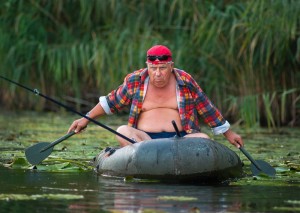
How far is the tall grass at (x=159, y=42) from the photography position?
13539 millimetres

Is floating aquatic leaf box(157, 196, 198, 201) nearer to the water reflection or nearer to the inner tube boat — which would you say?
the water reflection

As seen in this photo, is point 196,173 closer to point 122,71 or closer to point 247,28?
point 247,28

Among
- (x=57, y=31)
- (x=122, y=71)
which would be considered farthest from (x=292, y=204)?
(x=57, y=31)

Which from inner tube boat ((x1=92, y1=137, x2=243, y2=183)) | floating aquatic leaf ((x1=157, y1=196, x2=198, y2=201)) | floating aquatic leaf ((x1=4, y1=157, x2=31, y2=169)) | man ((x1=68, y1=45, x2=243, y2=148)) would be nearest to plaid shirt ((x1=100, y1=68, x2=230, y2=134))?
man ((x1=68, y1=45, x2=243, y2=148))

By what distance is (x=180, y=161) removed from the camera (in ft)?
26.5

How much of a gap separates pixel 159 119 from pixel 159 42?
583 cm

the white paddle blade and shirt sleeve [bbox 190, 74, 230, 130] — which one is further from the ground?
shirt sleeve [bbox 190, 74, 230, 130]

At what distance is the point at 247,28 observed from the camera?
13.6 metres

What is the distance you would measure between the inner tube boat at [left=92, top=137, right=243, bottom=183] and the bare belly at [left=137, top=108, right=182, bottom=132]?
0.63m

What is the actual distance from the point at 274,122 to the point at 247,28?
1300 millimetres

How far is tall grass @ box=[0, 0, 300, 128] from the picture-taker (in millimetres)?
13539

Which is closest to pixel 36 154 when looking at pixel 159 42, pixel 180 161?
pixel 180 161

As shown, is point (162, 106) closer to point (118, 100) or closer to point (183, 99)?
point (183, 99)

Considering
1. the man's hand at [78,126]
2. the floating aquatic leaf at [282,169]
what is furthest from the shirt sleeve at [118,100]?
the floating aquatic leaf at [282,169]
